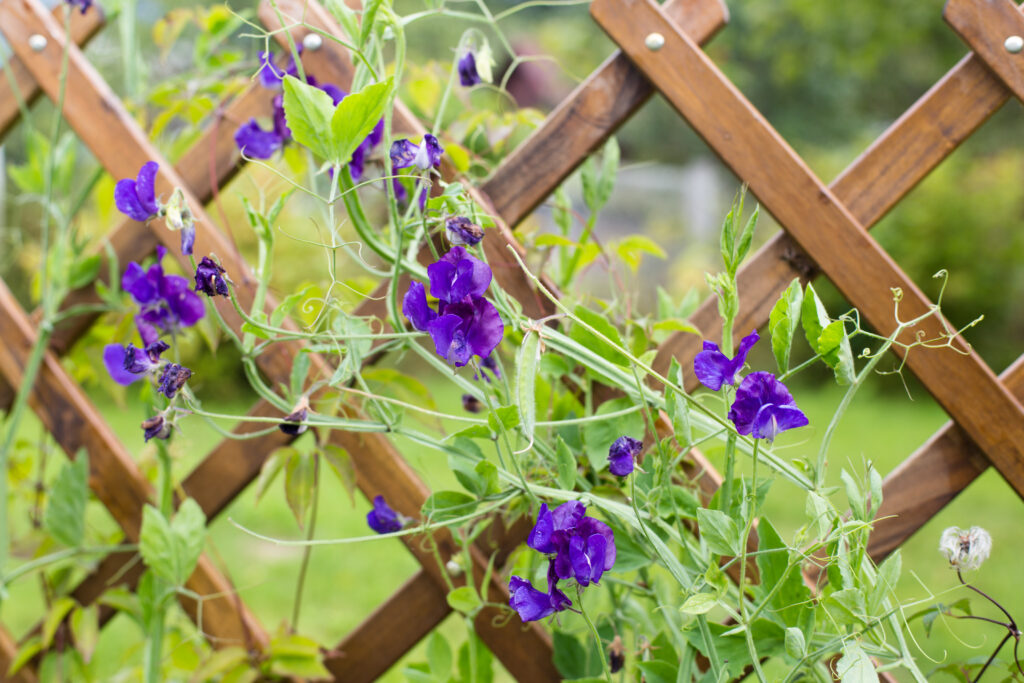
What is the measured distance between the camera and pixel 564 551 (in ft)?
2.18

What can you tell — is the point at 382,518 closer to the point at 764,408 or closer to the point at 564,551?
the point at 564,551

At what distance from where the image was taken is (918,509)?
93cm

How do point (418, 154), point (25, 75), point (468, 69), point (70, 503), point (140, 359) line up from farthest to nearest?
point (25, 75), point (70, 503), point (468, 69), point (140, 359), point (418, 154)

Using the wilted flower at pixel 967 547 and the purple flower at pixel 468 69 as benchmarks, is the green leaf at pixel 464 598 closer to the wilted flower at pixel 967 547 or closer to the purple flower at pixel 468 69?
the wilted flower at pixel 967 547

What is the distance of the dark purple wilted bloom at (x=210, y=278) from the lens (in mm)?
735

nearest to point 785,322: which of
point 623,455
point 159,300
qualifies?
point 623,455

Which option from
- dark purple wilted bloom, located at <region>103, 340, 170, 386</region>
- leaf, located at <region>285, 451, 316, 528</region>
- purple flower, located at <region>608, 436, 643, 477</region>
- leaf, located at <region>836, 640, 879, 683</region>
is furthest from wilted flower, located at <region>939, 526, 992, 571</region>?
dark purple wilted bloom, located at <region>103, 340, 170, 386</region>

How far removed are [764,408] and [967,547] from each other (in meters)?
0.24

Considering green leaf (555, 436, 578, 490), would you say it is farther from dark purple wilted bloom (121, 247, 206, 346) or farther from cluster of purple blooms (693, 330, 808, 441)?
dark purple wilted bloom (121, 247, 206, 346)

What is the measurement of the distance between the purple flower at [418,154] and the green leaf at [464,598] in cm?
42

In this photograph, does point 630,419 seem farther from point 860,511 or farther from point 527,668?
point 527,668

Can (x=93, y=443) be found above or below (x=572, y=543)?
above

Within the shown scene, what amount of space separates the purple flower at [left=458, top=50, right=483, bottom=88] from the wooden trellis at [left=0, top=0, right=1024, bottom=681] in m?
0.09

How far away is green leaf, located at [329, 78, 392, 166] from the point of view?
665 mm
